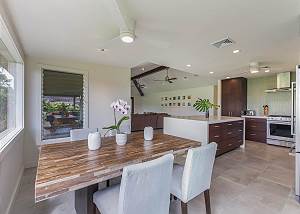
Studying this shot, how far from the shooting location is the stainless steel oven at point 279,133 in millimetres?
4707

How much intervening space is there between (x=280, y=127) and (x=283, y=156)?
1.25 meters

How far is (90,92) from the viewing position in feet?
13.2

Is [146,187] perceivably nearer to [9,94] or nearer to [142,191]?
[142,191]

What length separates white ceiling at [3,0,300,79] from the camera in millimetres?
1728

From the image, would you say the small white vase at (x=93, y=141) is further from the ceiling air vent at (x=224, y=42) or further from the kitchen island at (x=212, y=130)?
the kitchen island at (x=212, y=130)

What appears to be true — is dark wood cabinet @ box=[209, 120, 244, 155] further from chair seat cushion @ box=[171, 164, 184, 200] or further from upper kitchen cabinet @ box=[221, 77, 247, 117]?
chair seat cushion @ box=[171, 164, 184, 200]

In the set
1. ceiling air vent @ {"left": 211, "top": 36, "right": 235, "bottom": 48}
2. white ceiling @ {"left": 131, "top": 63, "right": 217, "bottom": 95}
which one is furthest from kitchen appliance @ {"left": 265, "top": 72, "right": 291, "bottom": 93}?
ceiling air vent @ {"left": 211, "top": 36, "right": 235, "bottom": 48}

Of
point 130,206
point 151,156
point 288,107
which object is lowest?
point 130,206

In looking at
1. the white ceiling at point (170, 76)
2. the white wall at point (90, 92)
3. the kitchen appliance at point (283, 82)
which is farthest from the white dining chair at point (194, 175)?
the white ceiling at point (170, 76)

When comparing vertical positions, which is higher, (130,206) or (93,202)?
(130,206)

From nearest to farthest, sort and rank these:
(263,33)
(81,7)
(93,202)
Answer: (93,202) < (81,7) < (263,33)

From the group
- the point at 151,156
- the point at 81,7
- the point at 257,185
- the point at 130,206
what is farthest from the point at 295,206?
the point at 81,7

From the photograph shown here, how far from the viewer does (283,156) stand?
3.97m

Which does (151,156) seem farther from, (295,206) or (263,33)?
(263,33)
